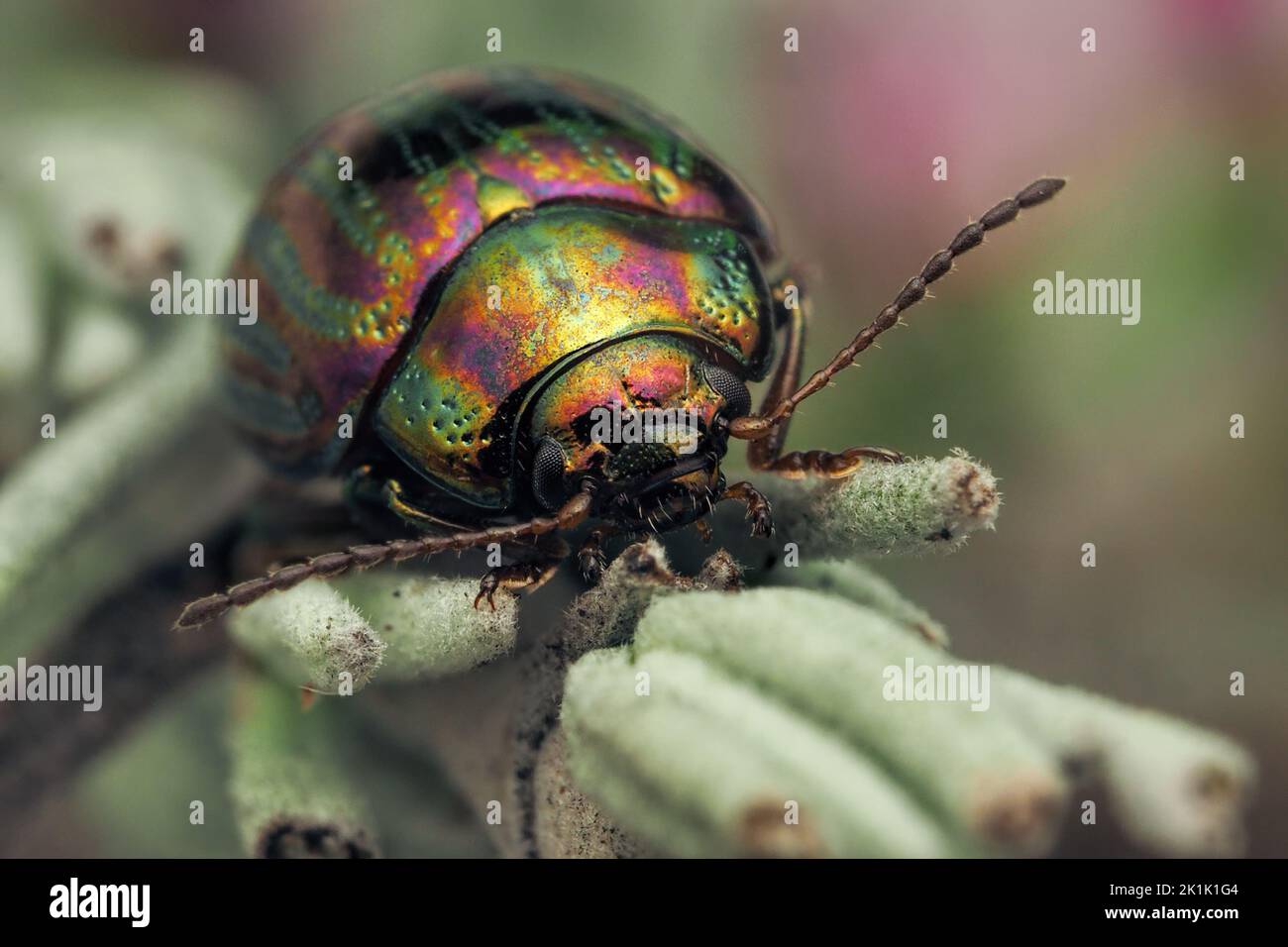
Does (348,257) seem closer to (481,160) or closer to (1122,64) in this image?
(481,160)

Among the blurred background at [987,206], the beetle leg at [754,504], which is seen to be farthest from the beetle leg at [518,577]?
the blurred background at [987,206]

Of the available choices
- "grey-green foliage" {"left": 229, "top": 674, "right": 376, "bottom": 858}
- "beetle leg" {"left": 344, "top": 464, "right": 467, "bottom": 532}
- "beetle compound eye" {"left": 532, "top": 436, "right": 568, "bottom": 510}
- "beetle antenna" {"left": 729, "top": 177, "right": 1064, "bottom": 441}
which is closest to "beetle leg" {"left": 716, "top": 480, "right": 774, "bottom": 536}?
"beetle antenna" {"left": 729, "top": 177, "right": 1064, "bottom": 441}

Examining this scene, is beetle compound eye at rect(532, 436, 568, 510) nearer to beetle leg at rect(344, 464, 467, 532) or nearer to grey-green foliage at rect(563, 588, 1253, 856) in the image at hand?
beetle leg at rect(344, 464, 467, 532)

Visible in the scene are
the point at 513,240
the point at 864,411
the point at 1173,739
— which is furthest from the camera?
the point at 864,411

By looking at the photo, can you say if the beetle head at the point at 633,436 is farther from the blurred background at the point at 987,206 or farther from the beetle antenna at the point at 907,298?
the blurred background at the point at 987,206

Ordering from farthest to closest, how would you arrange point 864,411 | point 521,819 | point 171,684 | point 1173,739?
point 864,411
point 171,684
point 521,819
point 1173,739
